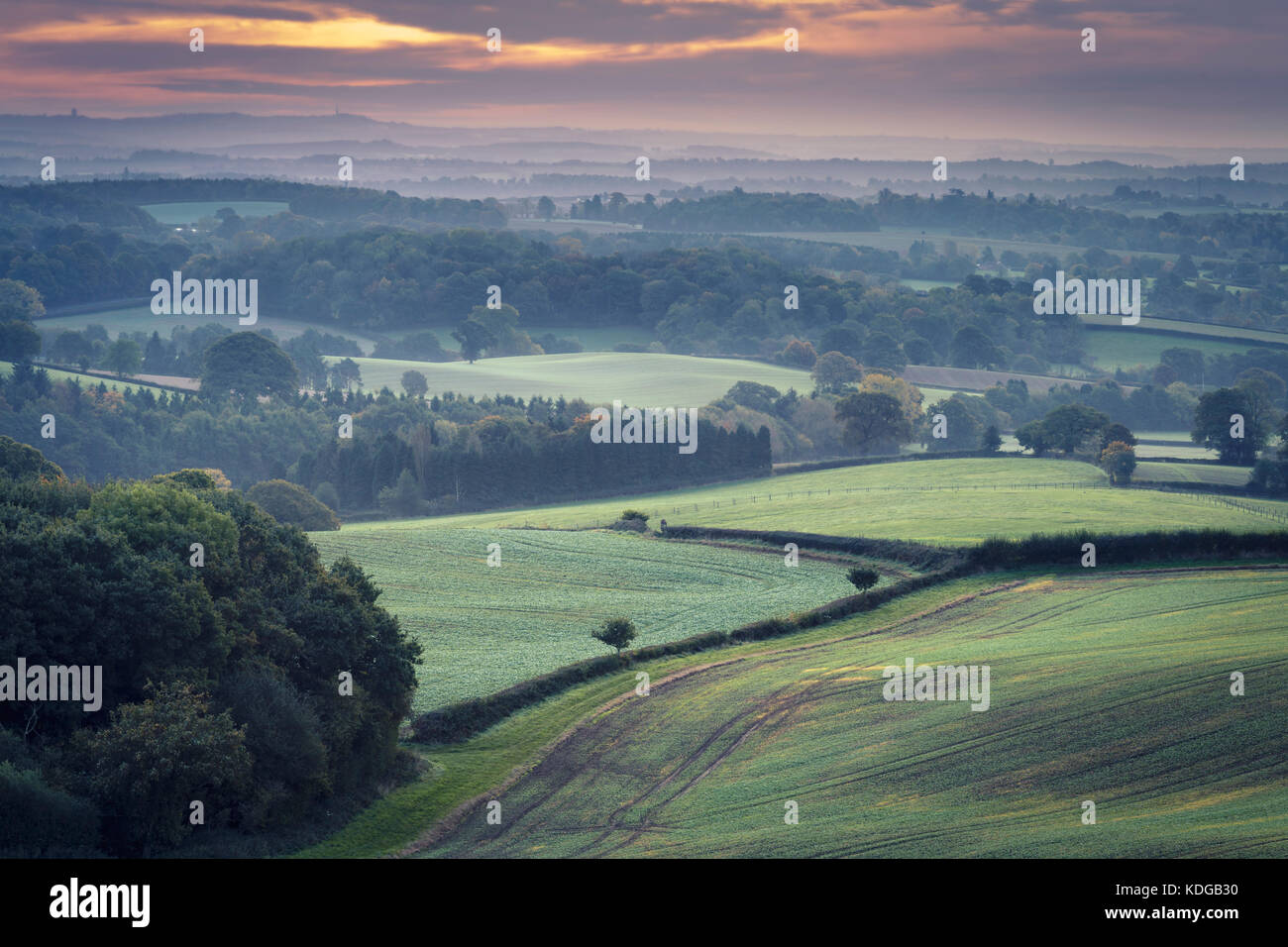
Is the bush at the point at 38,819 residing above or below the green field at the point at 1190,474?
below

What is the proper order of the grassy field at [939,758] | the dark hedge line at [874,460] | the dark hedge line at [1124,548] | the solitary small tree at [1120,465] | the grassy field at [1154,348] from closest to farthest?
the grassy field at [939,758] < the dark hedge line at [1124,548] < the solitary small tree at [1120,465] < the dark hedge line at [874,460] < the grassy field at [1154,348]

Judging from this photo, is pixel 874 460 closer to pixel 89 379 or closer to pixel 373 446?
pixel 373 446

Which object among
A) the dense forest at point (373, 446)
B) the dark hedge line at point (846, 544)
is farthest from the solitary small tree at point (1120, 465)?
the dark hedge line at point (846, 544)

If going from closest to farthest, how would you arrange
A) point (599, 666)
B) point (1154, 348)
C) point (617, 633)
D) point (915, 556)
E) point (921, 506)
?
point (599, 666), point (617, 633), point (915, 556), point (921, 506), point (1154, 348)

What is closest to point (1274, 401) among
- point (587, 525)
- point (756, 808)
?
point (587, 525)

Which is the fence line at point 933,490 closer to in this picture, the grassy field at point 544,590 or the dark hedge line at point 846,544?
the dark hedge line at point 846,544

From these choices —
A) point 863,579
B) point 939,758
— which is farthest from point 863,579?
point 939,758

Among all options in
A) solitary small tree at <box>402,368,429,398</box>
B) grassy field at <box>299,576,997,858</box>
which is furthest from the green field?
solitary small tree at <box>402,368,429,398</box>
